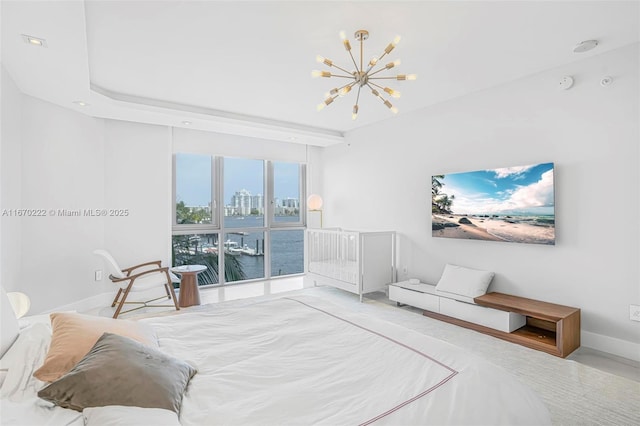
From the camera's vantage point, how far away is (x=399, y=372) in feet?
4.56

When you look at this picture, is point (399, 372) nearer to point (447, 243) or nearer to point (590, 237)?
point (590, 237)

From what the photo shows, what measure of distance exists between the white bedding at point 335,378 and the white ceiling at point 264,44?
2.08 metres

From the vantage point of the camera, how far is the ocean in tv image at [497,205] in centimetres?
322

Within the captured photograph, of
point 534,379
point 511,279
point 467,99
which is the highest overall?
point 467,99

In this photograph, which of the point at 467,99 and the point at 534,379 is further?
the point at 467,99

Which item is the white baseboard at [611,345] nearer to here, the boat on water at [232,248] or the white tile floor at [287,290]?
the white tile floor at [287,290]

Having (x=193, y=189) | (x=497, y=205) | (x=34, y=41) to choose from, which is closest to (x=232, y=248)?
(x=193, y=189)

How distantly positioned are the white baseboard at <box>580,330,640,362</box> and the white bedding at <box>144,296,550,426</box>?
221 centimetres

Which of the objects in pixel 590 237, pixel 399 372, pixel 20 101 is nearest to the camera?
Answer: pixel 399 372

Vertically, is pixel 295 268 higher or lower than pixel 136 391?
lower

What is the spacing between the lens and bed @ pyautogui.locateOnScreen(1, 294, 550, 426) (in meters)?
1.10

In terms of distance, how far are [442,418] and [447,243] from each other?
3333 mm

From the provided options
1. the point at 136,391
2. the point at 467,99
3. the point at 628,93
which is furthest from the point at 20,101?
the point at 628,93

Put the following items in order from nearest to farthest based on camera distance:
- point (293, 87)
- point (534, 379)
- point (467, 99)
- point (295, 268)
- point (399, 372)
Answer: point (399, 372) < point (534, 379) < point (293, 87) < point (467, 99) < point (295, 268)
